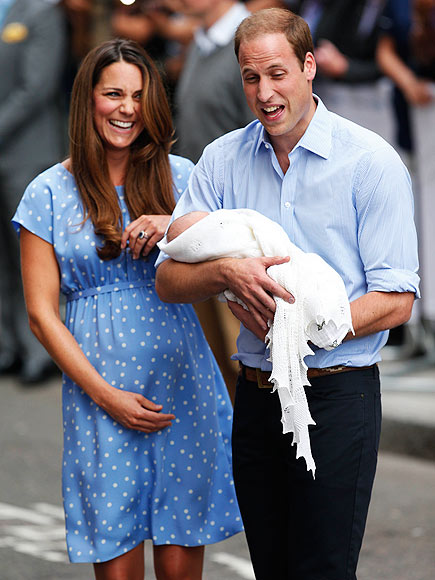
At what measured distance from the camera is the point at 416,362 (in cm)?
702

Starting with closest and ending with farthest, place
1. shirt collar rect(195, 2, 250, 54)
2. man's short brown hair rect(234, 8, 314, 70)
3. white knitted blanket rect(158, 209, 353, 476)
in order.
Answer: white knitted blanket rect(158, 209, 353, 476) < man's short brown hair rect(234, 8, 314, 70) < shirt collar rect(195, 2, 250, 54)

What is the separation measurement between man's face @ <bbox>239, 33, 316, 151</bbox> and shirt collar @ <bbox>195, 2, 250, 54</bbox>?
293 cm

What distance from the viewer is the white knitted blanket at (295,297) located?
2650 millimetres

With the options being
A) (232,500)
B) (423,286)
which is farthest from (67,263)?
(423,286)

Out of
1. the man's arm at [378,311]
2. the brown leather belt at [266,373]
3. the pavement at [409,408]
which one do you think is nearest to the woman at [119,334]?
the brown leather belt at [266,373]

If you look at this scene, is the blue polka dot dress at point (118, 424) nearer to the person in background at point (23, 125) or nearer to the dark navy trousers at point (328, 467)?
the dark navy trousers at point (328, 467)

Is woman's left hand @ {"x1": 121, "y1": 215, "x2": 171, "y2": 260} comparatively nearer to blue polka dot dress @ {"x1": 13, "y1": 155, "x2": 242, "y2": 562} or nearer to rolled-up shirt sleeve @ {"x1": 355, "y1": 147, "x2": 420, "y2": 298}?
blue polka dot dress @ {"x1": 13, "y1": 155, "x2": 242, "y2": 562}

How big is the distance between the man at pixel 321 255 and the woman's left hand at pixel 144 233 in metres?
0.32

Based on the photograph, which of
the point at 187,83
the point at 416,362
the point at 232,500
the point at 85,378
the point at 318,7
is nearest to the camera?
the point at 85,378

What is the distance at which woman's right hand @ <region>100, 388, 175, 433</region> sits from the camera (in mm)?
3342

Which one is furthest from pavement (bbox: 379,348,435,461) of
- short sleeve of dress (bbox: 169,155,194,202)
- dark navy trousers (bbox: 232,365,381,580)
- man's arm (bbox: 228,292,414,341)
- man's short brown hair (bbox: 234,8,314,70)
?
man's short brown hair (bbox: 234,8,314,70)

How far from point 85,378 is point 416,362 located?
4060 mm

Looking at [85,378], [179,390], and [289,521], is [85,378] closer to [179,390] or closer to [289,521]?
[179,390]

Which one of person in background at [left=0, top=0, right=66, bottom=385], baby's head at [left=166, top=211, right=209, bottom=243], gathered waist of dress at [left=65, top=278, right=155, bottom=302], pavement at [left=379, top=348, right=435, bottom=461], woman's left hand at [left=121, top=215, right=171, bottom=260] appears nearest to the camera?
baby's head at [left=166, top=211, right=209, bottom=243]
